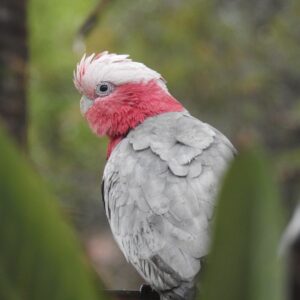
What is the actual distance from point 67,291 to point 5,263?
9 cm

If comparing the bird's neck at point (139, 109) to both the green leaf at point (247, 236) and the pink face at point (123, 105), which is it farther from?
the green leaf at point (247, 236)

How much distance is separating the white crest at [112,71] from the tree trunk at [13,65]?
3.07 ft

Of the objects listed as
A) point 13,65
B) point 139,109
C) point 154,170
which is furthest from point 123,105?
point 13,65

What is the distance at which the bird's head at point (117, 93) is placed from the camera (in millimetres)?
4594

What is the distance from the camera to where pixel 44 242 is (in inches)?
44.3

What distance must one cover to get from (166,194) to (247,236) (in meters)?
2.51

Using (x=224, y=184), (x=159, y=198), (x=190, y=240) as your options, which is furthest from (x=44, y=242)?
(x=159, y=198)

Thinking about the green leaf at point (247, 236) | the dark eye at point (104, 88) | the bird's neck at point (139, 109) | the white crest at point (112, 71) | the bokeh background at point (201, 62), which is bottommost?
the green leaf at point (247, 236)

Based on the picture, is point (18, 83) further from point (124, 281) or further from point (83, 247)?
point (124, 281)

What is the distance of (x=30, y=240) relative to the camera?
3.75ft

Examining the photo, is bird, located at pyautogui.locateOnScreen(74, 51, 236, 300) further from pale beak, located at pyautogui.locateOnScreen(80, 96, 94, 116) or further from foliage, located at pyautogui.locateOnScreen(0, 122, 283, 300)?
foliage, located at pyautogui.locateOnScreen(0, 122, 283, 300)

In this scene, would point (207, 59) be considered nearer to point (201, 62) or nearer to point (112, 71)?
point (201, 62)

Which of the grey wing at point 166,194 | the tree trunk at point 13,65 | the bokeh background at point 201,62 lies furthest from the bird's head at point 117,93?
the bokeh background at point 201,62

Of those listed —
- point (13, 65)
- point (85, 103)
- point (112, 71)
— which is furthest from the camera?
point (13, 65)
